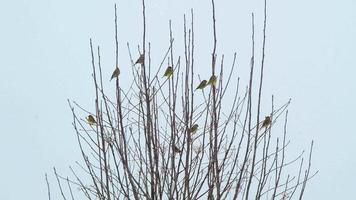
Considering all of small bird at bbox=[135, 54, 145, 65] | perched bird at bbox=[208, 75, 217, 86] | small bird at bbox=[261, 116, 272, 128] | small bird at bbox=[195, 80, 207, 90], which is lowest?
small bird at bbox=[261, 116, 272, 128]

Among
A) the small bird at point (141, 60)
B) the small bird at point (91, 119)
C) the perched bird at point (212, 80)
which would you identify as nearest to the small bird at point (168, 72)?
the small bird at point (141, 60)

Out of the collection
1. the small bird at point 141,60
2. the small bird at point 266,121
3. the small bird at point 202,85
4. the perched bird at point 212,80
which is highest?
the small bird at point 141,60

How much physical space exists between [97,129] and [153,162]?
48 centimetres

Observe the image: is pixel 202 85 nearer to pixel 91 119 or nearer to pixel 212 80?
pixel 212 80

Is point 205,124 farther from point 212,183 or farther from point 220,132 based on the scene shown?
point 212,183

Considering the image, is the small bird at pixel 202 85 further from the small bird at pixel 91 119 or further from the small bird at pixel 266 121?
the small bird at pixel 91 119

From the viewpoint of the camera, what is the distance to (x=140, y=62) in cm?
A: 306

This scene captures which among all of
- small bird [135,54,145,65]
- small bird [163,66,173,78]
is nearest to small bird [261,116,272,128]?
small bird [163,66,173,78]

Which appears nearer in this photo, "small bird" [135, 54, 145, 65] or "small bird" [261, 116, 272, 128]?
"small bird" [135, 54, 145, 65]

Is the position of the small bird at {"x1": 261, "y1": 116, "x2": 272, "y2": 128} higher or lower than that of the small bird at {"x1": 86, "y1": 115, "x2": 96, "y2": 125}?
lower

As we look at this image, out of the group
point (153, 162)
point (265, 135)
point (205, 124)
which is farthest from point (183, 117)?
point (265, 135)

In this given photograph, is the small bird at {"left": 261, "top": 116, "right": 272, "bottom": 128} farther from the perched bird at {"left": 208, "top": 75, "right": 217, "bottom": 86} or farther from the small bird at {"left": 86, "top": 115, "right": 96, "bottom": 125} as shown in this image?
the small bird at {"left": 86, "top": 115, "right": 96, "bottom": 125}

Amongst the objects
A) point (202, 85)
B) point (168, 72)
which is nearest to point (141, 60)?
point (168, 72)

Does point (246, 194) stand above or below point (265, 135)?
below
